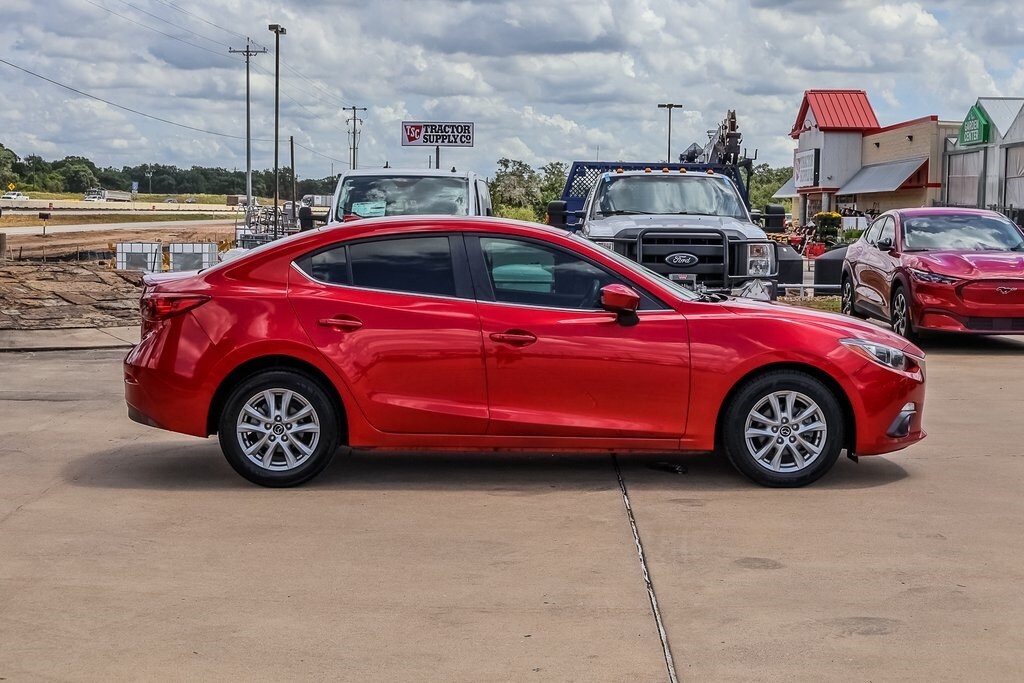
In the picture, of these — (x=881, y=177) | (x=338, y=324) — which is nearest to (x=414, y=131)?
(x=881, y=177)

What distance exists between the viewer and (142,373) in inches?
311

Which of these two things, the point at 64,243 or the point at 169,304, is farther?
the point at 64,243

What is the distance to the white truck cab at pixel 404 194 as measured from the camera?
16.4m

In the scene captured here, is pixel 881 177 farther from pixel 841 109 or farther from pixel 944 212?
pixel 944 212

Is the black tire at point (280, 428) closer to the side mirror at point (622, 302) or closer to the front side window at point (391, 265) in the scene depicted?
the front side window at point (391, 265)

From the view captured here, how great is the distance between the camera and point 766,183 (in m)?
125

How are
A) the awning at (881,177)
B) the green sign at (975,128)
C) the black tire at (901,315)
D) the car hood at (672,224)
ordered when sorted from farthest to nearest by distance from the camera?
1. the awning at (881,177)
2. the green sign at (975,128)
3. the black tire at (901,315)
4. the car hood at (672,224)

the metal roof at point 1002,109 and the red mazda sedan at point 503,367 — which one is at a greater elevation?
the metal roof at point 1002,109

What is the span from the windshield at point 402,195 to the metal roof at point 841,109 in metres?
53.9

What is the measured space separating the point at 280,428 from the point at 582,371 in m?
1.75

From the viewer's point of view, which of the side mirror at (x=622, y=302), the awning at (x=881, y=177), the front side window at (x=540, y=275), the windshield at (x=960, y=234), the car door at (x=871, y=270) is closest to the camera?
the side mirror at (x=622, y=302)

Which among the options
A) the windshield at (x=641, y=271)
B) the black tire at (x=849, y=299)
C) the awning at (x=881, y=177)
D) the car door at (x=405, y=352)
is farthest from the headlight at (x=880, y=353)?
the awning at (x=881, y=177)

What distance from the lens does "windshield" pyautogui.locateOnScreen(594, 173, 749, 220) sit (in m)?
15.9

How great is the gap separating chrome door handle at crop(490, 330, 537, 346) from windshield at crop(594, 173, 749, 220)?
328 inches
